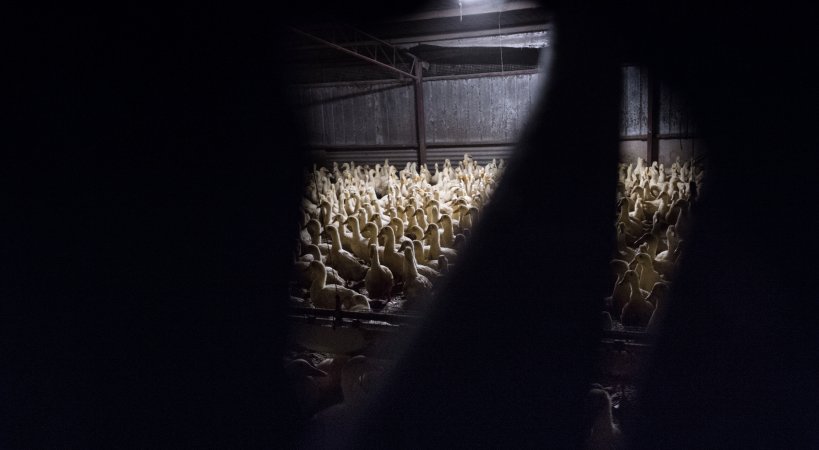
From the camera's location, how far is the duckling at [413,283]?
3.23m

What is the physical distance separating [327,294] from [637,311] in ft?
5.40

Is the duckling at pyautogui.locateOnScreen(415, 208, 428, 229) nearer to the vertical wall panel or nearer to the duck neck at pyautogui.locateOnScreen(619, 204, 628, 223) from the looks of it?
the duck neck at pyautogui.locateOnScreen(619, 204, 628, 223)

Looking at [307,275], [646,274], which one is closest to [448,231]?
[307,275]

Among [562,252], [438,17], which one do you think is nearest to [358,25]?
[438,17]

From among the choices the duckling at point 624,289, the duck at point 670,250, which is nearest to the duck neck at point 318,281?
the duckling at point 624,289

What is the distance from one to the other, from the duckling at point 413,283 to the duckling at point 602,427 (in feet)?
4.36

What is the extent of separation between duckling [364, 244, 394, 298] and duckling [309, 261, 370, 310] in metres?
0.23

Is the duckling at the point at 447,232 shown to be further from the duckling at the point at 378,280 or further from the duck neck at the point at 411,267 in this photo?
the duckling at the point at 378,280

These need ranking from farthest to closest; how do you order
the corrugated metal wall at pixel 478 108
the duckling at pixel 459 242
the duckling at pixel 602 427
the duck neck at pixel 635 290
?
1. the corrugated metal wall at pixel 478 108
2. the duckling at pixel 459 242
3. the duck neck at pixel 635 290
4. the duckling at pixel 602 427

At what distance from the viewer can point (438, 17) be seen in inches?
276

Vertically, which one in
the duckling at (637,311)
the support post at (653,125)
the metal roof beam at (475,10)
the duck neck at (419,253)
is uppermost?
the metal roof beam at (475,10)

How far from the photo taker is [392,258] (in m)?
3.46

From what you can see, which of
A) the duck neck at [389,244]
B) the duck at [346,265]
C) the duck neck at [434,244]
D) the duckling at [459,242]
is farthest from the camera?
the duckling at [459,242]

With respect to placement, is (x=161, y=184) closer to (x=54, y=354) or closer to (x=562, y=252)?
(x=54, y=354)
